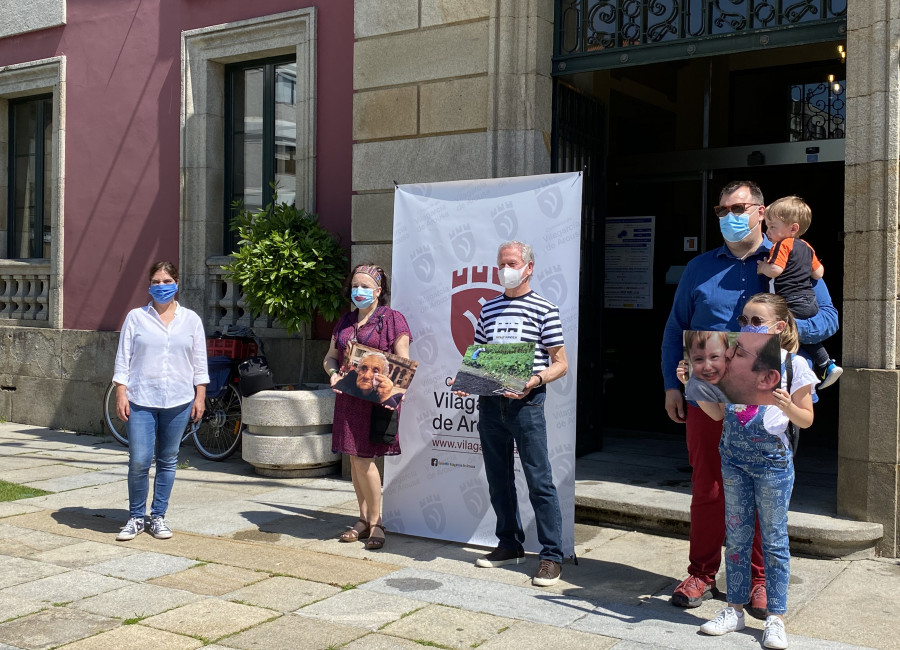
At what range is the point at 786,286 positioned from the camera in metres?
4.81

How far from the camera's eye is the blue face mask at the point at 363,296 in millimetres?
6332

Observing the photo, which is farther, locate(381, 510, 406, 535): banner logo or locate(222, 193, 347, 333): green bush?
locate(222, 193, 347, 333): green bush

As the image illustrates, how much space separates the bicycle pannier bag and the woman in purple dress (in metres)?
2.60

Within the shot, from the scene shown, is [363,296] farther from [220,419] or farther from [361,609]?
[220,419]

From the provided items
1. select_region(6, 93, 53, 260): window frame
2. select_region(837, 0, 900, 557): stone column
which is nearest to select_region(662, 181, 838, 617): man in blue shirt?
select_region(837, 0, 900, 557): stone column

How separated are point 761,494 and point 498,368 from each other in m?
1.61

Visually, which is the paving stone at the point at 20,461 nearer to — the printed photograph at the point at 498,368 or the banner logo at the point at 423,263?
the banner logo at the point at 423,263

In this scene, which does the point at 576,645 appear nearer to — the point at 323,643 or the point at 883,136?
the point at 323,643

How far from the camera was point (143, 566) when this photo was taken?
5.84m

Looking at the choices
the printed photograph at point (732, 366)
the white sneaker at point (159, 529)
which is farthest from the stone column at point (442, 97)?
the printed photograph at point (732, 366)

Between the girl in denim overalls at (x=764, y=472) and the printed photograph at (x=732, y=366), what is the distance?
0.14 feet

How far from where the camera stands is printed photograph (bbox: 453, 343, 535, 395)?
5527 millimetres

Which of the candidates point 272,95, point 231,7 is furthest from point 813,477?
point 231,7

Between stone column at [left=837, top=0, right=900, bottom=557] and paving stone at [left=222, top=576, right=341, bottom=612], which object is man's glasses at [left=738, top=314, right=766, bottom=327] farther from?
paving stone at [left=222, top=576, right=341, bottom=612]
